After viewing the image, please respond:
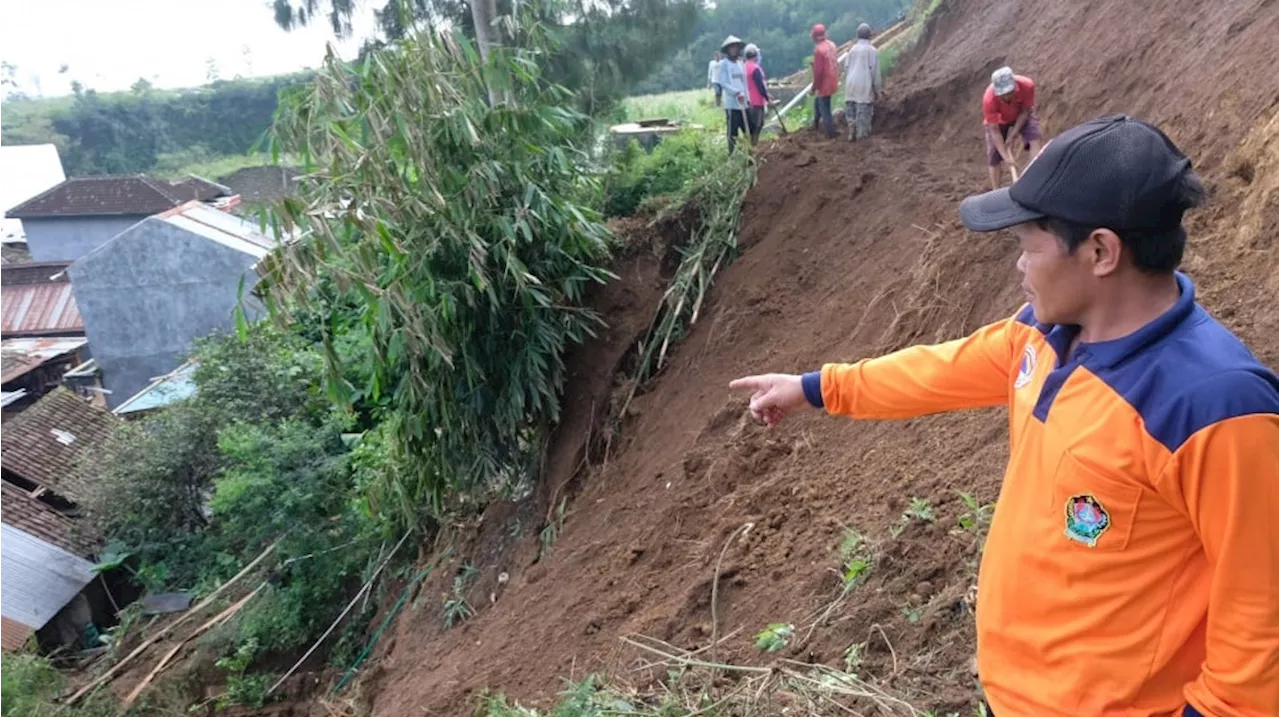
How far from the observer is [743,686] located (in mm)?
3152

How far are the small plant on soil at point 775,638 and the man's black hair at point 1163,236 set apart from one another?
2277 mm

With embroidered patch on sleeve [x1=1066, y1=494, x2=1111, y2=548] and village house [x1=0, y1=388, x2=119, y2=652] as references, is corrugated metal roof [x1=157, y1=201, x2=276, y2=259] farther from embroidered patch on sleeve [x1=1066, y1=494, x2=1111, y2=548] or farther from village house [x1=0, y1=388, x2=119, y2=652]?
embroidered patch on sleeve [x1=1066, y1=494, x2=1111, y2=548]

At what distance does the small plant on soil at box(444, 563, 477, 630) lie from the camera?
20.5ft

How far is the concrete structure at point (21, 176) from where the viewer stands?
37.8 meters

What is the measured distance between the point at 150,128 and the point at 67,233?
1745 centimetres

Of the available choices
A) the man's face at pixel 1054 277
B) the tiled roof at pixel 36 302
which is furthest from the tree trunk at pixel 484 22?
the tiled roof at pixel 36 302

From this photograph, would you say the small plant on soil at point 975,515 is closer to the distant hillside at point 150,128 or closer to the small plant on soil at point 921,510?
the small plant on soil at point 921,510

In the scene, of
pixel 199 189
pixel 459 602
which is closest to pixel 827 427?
pixel 459 602

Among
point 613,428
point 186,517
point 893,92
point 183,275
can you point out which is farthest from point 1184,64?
point 183,275

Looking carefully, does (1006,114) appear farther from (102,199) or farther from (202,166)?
(202,166)

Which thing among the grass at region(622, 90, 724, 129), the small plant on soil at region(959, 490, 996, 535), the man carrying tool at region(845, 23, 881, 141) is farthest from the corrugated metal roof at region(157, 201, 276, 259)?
the small plant on soil at region(959, 490, 996, 535)

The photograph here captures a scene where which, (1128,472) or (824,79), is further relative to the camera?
(824,79)

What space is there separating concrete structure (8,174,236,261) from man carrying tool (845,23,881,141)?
27709 mm

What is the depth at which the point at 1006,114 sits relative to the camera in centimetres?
621
